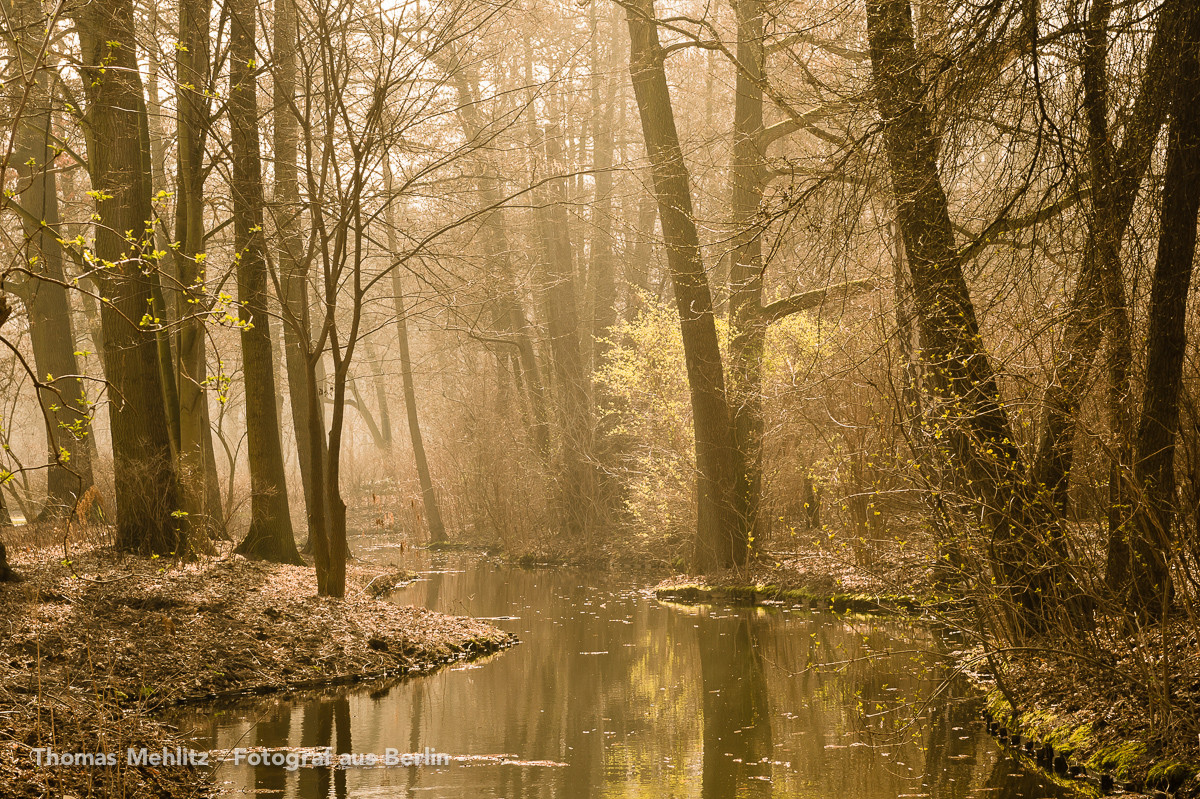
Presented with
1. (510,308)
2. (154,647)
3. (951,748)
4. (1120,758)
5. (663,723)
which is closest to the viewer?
(1120,758)

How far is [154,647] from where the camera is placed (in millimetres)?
8750

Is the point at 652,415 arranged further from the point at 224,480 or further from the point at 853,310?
the point at 224,480

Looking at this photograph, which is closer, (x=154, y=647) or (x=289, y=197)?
(x=154, y=647)

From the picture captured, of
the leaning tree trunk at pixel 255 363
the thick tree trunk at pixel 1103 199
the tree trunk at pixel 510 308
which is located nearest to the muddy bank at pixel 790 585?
the leaning tree trunk at pixel 255 363

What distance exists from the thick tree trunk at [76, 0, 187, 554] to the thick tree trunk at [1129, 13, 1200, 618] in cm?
966

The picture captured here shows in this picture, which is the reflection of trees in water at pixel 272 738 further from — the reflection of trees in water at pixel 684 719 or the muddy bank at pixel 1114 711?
the muddy bank at pixel 1114 711

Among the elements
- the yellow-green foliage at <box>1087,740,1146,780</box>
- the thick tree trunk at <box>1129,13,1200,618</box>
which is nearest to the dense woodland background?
the thick tree trunk at <box>1129,13,1200,618</box>

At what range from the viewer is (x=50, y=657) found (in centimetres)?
801

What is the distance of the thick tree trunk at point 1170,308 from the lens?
6.16 meters

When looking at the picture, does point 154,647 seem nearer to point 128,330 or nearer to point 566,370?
point 128,330

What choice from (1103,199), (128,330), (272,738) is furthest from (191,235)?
(1103,199)

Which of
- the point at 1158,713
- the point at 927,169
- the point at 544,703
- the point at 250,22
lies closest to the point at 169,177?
the point at 250,22

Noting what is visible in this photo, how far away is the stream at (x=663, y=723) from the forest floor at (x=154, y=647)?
1.65 ft

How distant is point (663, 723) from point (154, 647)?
4438 mm
